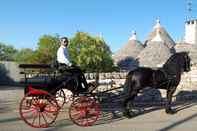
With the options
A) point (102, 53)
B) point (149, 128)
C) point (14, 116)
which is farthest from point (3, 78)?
point (149, 128)

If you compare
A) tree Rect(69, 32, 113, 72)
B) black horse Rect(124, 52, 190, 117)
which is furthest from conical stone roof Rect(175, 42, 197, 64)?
black horse Rect(124, 52, 190, 117)

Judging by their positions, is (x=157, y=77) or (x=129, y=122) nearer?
(x=129, y=122)

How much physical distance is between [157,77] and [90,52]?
53.7 meters

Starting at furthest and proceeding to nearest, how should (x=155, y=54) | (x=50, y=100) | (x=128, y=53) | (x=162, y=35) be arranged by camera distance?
1. (x=162, y=35)
2. (x=128, y=53)
3. (x=155, y=54)
4. (x=50, y=100)

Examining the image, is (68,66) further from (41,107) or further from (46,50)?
(46,50)

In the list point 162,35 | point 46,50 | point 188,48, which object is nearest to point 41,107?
point 188,48

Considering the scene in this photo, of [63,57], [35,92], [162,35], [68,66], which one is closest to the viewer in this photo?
[35,92]

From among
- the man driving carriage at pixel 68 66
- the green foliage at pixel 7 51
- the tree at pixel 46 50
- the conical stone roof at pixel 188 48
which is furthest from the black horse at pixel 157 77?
the green foliage at pixel 7 51

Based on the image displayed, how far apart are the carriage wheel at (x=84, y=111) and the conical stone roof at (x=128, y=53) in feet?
166

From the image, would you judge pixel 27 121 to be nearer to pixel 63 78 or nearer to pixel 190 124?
pixel 63 78

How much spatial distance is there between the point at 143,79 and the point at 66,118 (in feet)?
8.74

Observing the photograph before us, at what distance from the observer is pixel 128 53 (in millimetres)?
69250

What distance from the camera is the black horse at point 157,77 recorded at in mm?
13992

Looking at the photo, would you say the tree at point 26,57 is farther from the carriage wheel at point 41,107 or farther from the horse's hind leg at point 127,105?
the carriage wheel at point 41,107
